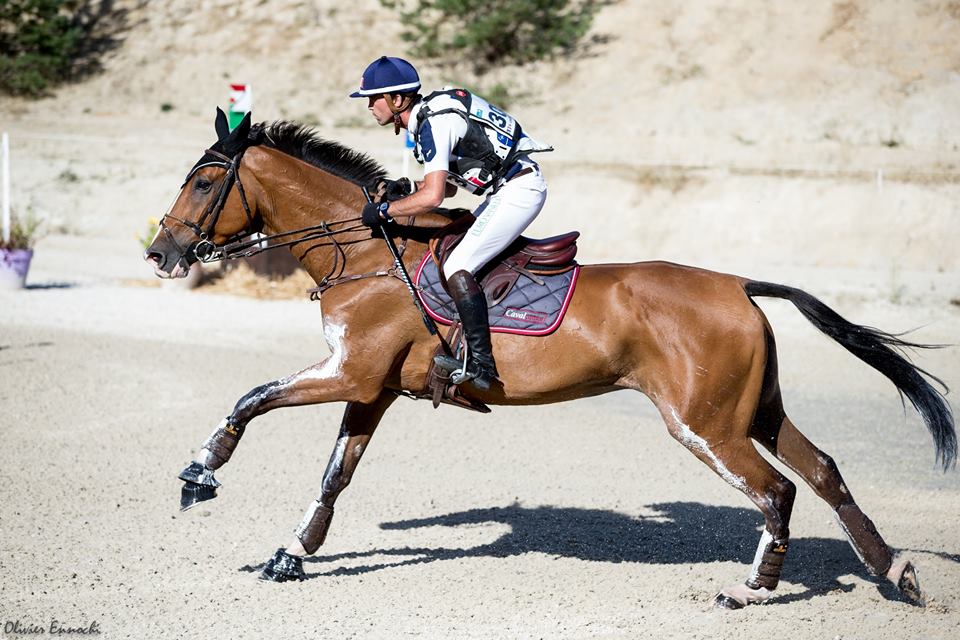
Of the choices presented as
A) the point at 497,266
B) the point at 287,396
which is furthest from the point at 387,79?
the point at 287,396

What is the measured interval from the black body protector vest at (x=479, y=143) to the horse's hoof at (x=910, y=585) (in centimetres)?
315

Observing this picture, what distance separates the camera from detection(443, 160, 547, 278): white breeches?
19.0ft

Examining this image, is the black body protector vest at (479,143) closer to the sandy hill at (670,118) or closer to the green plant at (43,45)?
the sandy hill at (670,118)

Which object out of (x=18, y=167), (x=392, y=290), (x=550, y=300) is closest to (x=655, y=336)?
(x=550, y=300)

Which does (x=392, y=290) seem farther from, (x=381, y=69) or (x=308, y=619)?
(x=308, y=619)

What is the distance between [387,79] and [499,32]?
2305 centimetres

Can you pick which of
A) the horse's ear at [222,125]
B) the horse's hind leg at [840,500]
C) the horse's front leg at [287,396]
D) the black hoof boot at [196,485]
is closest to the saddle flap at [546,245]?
the horse's front leg at [287,396]

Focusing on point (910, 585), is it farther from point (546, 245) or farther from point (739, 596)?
point (546, 245)

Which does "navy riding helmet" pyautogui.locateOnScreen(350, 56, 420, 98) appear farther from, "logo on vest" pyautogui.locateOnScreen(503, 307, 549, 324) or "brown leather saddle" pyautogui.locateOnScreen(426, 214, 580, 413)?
"logo on vest" pyautogui.locateOnScreen(503, 307, 549, 324)

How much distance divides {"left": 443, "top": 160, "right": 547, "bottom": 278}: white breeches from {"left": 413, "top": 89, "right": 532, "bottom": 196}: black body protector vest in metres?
0.12

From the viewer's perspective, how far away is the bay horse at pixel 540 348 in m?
5.81

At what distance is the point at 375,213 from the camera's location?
5.74 metres

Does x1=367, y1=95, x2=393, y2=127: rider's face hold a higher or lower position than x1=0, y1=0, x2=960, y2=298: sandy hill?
higher

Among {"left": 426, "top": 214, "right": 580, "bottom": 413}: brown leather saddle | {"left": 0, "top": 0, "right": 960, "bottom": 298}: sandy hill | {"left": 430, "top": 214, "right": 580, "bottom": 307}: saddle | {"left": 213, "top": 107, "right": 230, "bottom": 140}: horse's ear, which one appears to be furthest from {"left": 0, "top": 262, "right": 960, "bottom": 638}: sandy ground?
{"left": 0, "top": 0, "right": 960, "bottom": 298}: sandy hill
